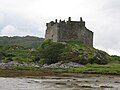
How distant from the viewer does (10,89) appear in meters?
37.8

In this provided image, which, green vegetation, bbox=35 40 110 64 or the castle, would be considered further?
the castle

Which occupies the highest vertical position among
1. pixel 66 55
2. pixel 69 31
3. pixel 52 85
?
pixel 69 31

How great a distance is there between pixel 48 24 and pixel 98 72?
2212 inches

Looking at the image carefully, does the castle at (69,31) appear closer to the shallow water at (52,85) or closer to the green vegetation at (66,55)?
the green vegetation at (66,55)

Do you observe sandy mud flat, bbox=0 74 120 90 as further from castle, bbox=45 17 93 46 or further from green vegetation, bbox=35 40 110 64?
castle, bbox=45 17 93 46

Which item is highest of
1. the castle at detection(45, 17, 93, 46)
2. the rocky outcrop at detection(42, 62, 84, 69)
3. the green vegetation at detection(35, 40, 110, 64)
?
the castle at detection(45, 17, 93, 46)

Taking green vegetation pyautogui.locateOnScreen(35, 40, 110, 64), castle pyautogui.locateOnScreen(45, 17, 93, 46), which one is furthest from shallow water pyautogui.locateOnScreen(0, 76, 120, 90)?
castle pyautogui.locateOnScreen(45, 17, 93, 46)

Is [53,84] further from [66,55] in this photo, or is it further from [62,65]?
[66,55]

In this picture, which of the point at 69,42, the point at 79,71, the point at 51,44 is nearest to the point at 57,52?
the point at 51,44

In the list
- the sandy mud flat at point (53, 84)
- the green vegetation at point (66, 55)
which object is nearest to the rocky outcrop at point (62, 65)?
the green vegetation at point (66, 55)

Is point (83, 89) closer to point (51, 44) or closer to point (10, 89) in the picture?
point (10, 89)

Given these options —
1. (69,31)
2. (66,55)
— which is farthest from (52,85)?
(69,31)

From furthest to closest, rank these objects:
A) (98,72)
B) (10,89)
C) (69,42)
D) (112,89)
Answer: (69,42)
(98,72)
(112,89)
(10,89)

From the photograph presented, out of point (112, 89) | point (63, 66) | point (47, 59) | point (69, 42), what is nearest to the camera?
point (112, 89)
